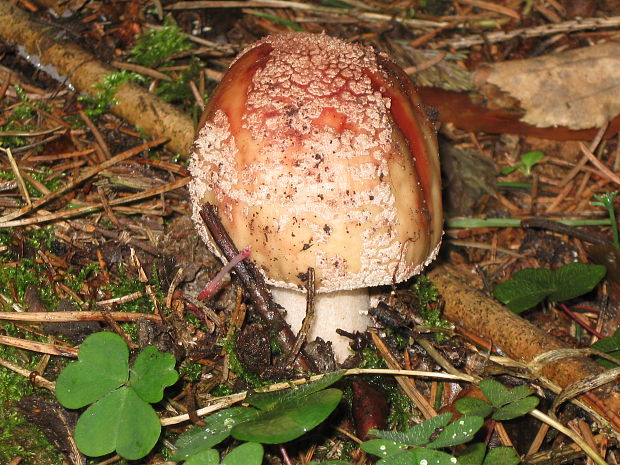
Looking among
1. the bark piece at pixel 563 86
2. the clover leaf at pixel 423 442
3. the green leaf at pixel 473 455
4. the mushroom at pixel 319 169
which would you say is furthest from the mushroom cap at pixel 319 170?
the bark piece at pixel 563 86

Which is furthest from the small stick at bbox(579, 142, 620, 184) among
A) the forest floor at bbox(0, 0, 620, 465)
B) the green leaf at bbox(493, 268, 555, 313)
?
the green leaf at bbox(493, 268, 555, 313)

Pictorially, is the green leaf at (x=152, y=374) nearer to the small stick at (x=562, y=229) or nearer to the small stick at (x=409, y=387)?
the small stick at (x=409, y=387)

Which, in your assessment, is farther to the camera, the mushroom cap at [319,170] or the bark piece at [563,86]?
the bark piece at [563,86]

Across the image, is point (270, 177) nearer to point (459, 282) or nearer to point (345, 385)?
point (345, 385)

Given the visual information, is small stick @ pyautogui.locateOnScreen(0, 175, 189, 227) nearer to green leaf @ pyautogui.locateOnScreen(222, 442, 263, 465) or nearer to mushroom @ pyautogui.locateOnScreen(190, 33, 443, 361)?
mushroom @ pyautogui.locateOnScreen(190, 33, 443, 361)

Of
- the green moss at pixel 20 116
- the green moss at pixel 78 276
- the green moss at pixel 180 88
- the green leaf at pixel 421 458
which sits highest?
the green moss at pixel 180 88

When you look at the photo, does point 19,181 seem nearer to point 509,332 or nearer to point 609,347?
point 509,332
